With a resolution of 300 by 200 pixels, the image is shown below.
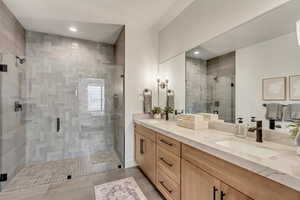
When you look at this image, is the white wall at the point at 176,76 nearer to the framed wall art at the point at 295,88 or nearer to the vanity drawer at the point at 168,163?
the vanity drawer at the point at 168,163

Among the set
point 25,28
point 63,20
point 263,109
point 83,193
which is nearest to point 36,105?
point 25,28

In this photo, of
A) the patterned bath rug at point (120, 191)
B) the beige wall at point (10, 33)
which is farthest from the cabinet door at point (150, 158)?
the beige wall at point (10, 33)

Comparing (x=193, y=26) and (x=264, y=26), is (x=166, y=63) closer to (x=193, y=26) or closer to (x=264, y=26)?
(x=193, y=26)

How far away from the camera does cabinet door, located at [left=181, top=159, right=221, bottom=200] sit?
3.47ft

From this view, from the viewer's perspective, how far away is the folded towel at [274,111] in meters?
1.25

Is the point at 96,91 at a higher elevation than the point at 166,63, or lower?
lower

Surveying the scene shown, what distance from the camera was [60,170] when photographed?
99.3 inches

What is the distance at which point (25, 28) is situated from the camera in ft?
8.99

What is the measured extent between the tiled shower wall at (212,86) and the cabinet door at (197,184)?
78 cm

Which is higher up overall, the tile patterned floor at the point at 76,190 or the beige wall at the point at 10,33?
the beige wall at the point at 10,33

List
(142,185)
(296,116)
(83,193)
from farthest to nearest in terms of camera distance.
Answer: (142,185) < (83,193) < (296,116)

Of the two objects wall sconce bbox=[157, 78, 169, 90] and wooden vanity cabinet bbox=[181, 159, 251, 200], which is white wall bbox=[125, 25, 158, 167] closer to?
wall sconce bbox=[157, 78, 169, 90]

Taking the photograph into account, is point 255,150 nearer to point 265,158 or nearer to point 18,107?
point 265,158

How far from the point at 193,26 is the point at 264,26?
99 centimetres
